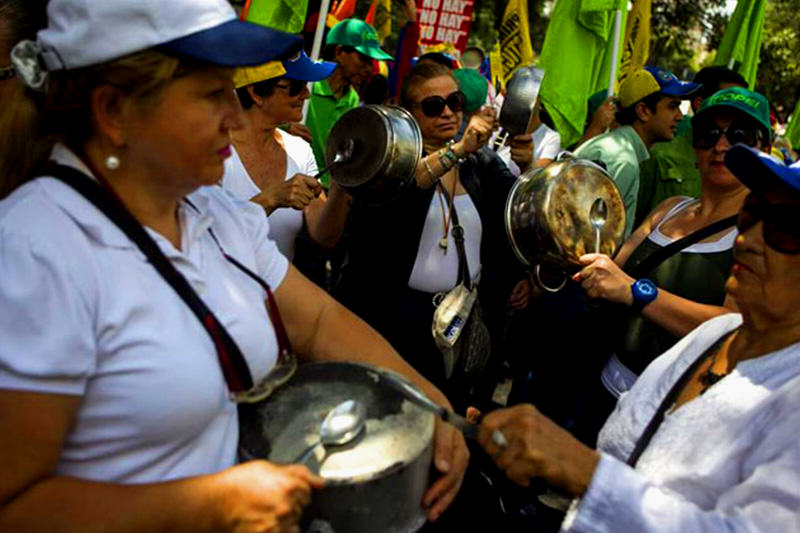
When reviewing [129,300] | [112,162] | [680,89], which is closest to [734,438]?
[129,300]

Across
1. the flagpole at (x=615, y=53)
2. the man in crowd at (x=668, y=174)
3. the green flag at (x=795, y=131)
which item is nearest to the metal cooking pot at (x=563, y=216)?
the man in crowd at (x=668, y=174)

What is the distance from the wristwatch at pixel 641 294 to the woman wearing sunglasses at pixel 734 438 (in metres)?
0.72

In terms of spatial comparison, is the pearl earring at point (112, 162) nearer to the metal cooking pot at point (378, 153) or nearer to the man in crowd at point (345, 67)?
the metal cooking pot at point (378, 153)

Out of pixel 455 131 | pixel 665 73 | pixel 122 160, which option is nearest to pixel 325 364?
pixel 122 160

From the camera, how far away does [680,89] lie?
472cm

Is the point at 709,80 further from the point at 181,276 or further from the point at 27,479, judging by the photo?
the point at 27,479

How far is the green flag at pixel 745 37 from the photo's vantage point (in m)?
6.72

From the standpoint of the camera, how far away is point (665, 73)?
4.95 meters

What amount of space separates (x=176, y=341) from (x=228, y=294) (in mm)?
214

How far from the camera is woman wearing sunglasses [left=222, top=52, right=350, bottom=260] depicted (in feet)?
10.8

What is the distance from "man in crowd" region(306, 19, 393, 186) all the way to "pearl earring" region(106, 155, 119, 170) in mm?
4200

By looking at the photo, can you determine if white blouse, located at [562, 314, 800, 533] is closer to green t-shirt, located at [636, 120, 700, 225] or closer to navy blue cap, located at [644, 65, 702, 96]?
green t-shirt, located at [636, 120, 700, 225]

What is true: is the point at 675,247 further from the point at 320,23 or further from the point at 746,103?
the point at 320,23

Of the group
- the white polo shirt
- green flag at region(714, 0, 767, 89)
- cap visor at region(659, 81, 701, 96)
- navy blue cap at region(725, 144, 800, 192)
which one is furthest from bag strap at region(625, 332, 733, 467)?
green flag at region(714, 0, 767, 89)
